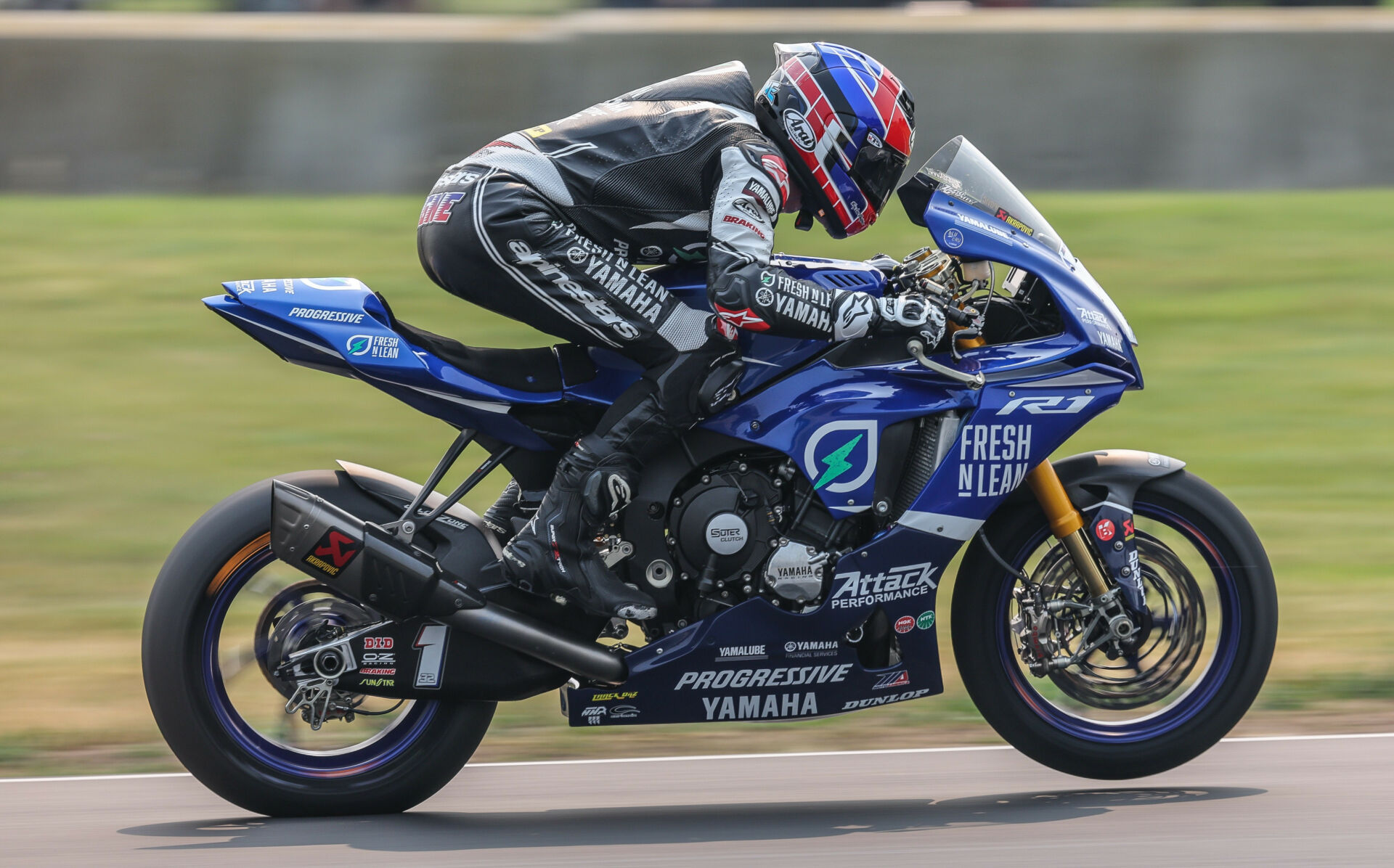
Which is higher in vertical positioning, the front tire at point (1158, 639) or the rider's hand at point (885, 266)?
the rider's hand at point (885, 266)

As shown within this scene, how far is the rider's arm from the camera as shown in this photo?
4.33 m

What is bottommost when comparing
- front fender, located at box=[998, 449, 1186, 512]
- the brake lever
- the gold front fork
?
the gold front fork

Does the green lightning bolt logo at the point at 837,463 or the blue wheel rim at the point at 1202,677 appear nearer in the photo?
the green lightning bolt logo at the point at 837,463

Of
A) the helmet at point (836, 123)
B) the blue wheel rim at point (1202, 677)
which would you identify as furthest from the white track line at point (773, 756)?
the helmet at point (836, 123)

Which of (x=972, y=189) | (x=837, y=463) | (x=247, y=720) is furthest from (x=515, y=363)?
(x=972, y=189)

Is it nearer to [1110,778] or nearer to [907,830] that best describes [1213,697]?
[1110,778]

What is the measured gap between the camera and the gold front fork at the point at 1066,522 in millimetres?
4711

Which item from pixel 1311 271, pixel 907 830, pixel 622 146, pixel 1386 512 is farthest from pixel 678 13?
pixel 907 830

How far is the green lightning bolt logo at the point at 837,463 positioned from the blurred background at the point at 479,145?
3555 mm

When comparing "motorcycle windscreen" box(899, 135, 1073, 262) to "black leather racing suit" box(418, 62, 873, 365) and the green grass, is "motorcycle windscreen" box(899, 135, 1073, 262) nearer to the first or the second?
"black leather racing suit" box(418, 62, 873, 365)

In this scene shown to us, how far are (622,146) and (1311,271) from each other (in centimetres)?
749

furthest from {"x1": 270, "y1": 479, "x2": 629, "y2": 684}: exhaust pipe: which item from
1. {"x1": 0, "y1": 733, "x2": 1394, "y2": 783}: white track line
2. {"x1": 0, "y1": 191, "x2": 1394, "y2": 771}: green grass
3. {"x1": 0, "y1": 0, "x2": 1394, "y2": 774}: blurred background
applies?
{"x1": 0, "y1": 0, "x2": 1394, "y2": 774}: blurred background

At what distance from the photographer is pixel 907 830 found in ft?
14.6

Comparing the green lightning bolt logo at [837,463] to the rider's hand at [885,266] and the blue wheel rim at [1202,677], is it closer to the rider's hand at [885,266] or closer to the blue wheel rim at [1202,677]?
the rider's hand at [885,266]
